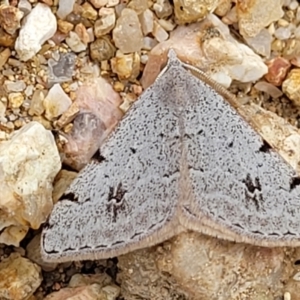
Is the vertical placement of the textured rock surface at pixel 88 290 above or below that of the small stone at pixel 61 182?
below

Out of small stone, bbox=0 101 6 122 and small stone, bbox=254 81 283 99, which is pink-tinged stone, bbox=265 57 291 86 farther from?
small stone, bbox=0 101 6 122

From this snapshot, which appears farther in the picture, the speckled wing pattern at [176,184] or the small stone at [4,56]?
the small stone at [4,56]

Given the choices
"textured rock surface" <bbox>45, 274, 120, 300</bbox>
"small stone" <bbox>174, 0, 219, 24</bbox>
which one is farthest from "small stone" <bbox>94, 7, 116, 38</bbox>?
"textured rock surface" <bbox>45, 274, 120, 300</bbox>

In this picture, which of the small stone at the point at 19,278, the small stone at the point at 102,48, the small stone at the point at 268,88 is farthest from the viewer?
the small stone at the point at 268,88

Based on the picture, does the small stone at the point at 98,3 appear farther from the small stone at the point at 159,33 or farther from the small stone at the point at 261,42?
the small stone at the point at 261,42

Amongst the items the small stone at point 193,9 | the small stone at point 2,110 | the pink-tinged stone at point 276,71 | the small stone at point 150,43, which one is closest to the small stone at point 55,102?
the small stone at point 2,110

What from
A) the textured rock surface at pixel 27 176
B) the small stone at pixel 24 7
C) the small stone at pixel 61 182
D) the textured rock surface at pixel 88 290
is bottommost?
the textured rock surface at pixel 88 290

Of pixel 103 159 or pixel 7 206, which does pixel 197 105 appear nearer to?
pixel 103 159
